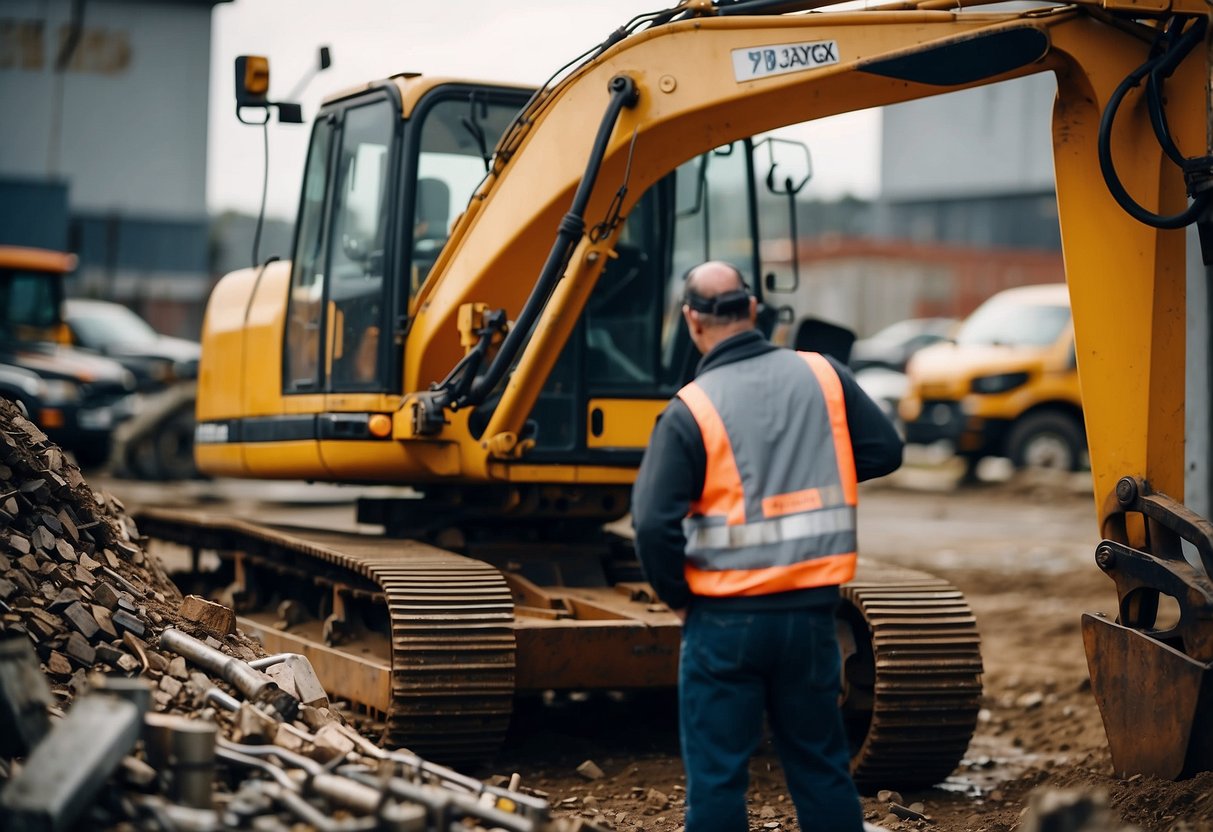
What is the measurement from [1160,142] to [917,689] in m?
2.34

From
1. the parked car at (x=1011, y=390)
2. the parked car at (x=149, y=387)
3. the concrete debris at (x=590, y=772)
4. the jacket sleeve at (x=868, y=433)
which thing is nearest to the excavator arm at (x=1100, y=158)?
the jacket sleeve at (x=868, y=433)

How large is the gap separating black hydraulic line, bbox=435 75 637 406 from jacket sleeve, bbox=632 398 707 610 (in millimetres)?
1954

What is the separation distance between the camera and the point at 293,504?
655 inches

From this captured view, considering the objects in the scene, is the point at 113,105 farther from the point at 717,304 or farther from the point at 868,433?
the point at 868,433

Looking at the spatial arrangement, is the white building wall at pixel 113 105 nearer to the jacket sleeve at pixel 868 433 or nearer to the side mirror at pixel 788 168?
the side mirror at pixel 788 168

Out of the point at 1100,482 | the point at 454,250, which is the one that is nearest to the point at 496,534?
the point at 454,250

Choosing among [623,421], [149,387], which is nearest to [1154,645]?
[623,421]

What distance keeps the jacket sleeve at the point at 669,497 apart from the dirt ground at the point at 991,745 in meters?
1.73

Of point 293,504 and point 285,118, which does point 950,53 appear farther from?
point 293,504

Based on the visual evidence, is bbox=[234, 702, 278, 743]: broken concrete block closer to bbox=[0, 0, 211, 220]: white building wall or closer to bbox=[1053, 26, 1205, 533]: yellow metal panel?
bbox=[1053, 26, 1205, 533]: yellow metal panel

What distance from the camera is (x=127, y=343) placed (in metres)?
20.6

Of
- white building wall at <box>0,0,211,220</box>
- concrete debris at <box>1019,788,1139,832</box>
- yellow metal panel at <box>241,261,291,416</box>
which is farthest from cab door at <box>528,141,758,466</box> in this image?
white building wall at <box>0,0,211,220</box>

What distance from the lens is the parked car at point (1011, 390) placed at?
698 inches

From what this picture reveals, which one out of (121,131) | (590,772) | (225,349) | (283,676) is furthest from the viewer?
(121,131)
